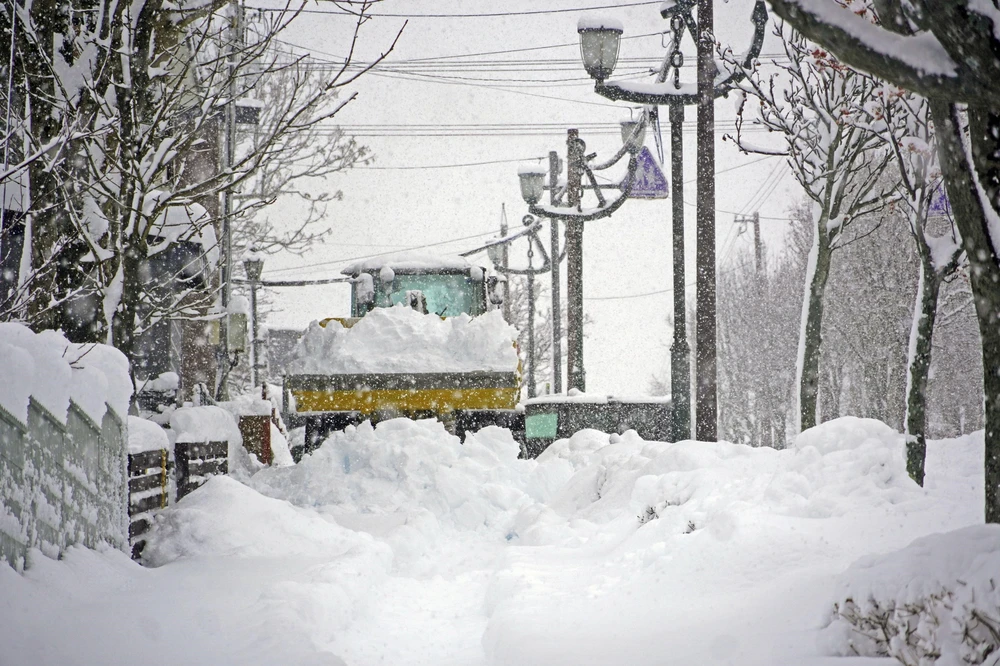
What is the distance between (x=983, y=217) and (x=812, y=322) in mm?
5196

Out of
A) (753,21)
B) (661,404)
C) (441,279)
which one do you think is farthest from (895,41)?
(441,279)

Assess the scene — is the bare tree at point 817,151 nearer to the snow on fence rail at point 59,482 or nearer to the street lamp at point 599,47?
the street lamp at point 599,47

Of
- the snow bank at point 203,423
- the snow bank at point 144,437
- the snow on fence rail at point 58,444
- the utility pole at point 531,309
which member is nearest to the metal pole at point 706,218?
A: the snow bank at point 203,423

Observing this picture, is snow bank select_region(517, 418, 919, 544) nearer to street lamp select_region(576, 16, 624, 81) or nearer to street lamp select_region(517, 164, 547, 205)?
street lamp select_region(576, 16, 624, 81)

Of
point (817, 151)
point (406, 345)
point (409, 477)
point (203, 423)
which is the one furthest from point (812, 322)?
point (203, 423)

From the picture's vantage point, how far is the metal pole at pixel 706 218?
9.72m

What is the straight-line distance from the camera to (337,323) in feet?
38.2

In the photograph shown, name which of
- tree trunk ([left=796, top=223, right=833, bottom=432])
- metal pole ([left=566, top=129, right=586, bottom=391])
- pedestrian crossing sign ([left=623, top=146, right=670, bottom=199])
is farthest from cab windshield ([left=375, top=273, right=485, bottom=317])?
tree trunk ([left=796, top=223, right=833, bottom=432])

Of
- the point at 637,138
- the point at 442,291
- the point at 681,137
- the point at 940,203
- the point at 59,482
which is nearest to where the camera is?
the point at 59,482

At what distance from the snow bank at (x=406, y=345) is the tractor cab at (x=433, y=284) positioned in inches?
69.1

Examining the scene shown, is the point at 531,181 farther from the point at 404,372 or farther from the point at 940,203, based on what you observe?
the point at 940,203

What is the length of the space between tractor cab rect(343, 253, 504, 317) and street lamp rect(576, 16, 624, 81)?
3807 mm

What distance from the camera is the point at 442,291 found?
14.1 metres

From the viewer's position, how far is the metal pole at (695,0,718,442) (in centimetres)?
972
